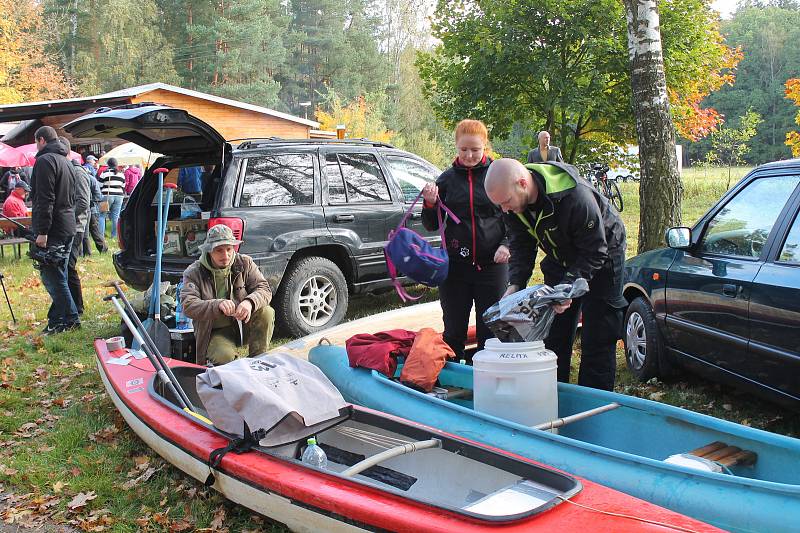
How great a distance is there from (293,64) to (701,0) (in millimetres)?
37622

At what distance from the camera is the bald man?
12.9 feet

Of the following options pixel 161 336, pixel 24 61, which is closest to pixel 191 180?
pixel 161 336

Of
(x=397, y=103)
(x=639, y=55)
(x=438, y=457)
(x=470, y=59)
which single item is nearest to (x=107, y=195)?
(x=470, y=59)

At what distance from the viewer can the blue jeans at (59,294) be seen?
776 cm

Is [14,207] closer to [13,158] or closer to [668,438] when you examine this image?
[13,158]

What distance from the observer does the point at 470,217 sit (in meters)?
4.83

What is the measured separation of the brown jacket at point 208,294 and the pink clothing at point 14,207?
32.5 ft

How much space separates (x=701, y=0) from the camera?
537 inches

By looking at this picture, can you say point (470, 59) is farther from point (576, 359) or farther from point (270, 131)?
point (270, 131)

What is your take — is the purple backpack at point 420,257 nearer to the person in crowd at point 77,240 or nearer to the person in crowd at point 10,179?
the person in crowd at point 77,240

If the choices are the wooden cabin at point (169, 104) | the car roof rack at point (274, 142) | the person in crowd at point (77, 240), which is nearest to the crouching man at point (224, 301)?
the car roof rack at point (274, 142)

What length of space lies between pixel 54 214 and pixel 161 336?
2852 millimetres

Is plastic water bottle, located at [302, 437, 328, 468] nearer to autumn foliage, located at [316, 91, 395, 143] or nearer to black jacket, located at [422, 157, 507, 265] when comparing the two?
black jacket, located at [422, 157, 507, 265]

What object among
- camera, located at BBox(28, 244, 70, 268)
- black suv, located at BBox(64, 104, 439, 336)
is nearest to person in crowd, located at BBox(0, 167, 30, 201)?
camera, located at BBox(28, 244, 70, 268)
